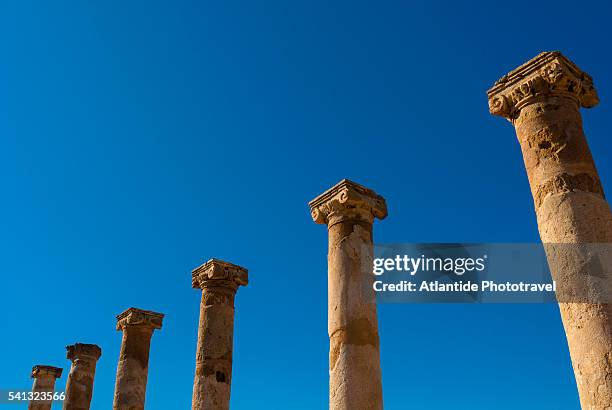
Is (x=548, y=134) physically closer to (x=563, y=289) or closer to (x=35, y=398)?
(x=563, y=289)

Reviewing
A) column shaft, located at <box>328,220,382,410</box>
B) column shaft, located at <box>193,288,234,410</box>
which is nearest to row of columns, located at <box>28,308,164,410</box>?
column shaft, located at <box>193,288,234,410</box>

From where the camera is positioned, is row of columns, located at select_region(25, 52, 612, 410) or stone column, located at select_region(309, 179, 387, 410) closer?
row of columns, located at select_region(25, 52, 612, 410)

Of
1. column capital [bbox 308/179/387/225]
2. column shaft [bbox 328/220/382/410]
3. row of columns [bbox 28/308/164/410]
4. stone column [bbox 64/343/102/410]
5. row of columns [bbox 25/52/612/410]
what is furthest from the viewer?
stone column [bbox 64/343/102/410]

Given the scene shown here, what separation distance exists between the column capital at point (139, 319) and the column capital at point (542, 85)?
14.6 m

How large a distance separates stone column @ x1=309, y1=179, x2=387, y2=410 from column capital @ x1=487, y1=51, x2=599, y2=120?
373cm

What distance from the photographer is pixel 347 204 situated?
11.7 meters

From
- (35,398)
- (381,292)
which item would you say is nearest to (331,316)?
(381,292)

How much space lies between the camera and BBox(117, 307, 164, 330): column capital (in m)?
19.0

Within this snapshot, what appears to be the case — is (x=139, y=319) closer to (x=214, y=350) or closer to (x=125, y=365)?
(x=125, y=365)

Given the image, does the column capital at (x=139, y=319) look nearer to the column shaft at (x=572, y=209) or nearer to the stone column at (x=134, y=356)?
the stone column at (x=134, y=356)

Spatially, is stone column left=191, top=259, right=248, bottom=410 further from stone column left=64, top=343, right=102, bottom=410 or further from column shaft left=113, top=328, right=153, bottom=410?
stone column left=64, top=343, right=102, bottom=410

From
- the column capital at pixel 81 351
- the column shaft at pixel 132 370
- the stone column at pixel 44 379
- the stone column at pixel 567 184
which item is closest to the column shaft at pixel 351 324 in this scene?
the stone column at pixel 567 184

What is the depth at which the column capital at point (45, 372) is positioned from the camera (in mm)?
27594

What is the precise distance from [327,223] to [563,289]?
5.89m
